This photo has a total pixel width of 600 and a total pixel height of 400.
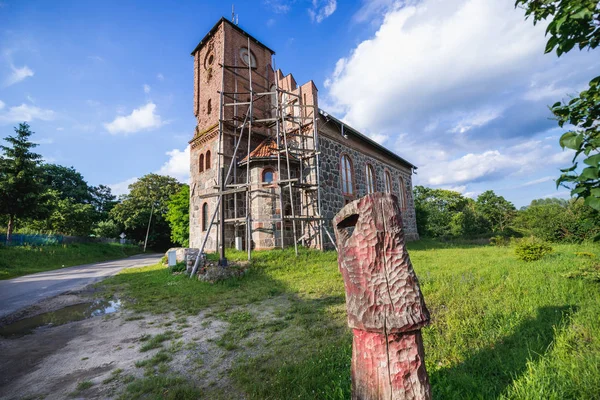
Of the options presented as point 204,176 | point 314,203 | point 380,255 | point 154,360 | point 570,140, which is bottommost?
point 154,360

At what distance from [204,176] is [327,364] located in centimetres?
1364

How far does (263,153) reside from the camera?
1311 centimetres

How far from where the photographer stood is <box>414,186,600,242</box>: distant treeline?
1398cm

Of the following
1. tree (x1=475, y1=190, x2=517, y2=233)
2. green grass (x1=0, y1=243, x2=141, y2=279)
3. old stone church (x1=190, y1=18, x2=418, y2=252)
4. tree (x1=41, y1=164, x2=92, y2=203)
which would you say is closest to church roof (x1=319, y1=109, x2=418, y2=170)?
old stone church (x1=190, y1=18, x2=418, y2=252)

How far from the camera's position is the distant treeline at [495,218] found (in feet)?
45.9

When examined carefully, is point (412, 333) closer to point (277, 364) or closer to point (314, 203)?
point (277, 364)

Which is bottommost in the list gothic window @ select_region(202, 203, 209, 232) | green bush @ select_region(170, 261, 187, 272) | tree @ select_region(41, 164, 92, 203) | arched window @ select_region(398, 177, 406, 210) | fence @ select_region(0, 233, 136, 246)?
green bush @ select_region(170, 261, 187, 272)

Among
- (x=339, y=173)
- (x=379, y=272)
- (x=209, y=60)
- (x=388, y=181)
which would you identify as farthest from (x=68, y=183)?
(x=379, y=272)

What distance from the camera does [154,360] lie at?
3.57m

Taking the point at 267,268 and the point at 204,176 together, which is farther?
the point at 204,176

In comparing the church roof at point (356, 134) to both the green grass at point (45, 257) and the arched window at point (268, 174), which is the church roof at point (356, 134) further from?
the green grass at point (45, 257)

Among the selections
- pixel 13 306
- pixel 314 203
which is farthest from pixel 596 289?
pixel 13 306

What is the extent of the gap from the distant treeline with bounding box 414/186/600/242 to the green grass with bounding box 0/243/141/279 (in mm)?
21451

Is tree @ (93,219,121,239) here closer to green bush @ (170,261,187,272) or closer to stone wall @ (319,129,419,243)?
green bush @ (170,261,187,272)
